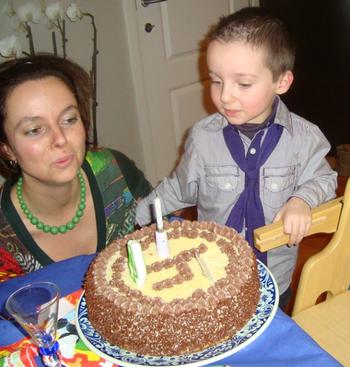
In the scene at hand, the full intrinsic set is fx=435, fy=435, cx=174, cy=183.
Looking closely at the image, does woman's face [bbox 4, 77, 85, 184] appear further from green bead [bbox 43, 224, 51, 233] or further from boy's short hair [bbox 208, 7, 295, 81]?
boy's short hair [bbox 208, 7, 295, 81]

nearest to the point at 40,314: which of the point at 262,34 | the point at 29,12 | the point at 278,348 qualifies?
the point at 278,348

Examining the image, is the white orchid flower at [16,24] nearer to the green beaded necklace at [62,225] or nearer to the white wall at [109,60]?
the white wall at [109,60]

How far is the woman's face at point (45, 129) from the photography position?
1249mm

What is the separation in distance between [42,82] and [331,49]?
10.1 ft

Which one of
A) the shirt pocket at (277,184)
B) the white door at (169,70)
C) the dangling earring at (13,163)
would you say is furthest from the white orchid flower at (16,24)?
the shirt pocket at (277,184)

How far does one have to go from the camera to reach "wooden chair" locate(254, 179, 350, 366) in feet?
3.99

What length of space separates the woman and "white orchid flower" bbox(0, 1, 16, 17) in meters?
1.45

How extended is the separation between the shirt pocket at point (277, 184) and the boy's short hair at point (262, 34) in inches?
11.9

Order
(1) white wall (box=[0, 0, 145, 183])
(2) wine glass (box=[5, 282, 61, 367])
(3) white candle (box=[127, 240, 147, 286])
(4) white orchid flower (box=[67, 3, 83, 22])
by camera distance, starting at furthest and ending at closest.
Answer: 1. (1) white wall (box=[0, 0, 145, 183])
2. (4) white orchid flower (box=[67, 3, 83, 22])
3. (3) white candle (box=[127, 240, 147, 286])
4. (2) wine glass (box=[5, 282, 61, 367])

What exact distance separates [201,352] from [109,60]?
276cm

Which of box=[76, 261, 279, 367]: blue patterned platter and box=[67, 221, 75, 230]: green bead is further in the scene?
box=[67, 221, 75, 230]: green bead

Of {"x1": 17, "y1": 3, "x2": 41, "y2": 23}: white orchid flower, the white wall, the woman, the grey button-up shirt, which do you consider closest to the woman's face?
the woman

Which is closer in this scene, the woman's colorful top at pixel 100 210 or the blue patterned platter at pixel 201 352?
the blue patterned platter at pixel 201 352

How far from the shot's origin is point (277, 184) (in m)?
1.44
